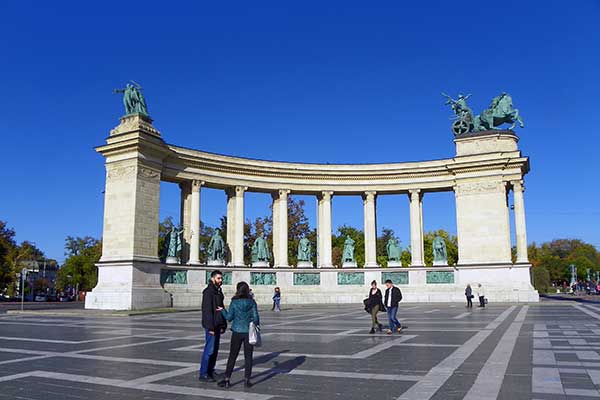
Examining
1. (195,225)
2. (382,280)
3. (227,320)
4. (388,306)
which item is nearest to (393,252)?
(382,280)

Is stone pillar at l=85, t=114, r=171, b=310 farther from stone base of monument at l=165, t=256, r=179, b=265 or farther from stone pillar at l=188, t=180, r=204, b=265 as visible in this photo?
stone pillar at l=188, t=180, r=204, b=265

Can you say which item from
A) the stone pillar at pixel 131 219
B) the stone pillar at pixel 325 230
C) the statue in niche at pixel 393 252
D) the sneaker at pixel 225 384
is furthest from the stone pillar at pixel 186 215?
the sneaker at pixel 225 384

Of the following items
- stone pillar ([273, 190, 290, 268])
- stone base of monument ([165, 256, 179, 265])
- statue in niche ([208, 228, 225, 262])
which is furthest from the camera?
stone pillar ([273, 190, 290, 268])

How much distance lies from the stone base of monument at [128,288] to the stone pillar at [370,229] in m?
18.8

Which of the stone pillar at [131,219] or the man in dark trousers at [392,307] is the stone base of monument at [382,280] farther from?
the man in dark trousers at [392,307]

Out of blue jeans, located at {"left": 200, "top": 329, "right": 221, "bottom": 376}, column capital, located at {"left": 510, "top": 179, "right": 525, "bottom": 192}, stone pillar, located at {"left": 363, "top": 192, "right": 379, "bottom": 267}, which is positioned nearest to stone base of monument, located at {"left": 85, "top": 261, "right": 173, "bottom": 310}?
stone pillar, located at {"left": 363, "top": 192, "right": 379, "bottom": 267}

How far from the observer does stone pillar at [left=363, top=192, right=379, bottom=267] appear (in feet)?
156

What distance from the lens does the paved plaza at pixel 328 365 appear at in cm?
904

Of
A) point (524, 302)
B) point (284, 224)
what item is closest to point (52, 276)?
point (284, 224)

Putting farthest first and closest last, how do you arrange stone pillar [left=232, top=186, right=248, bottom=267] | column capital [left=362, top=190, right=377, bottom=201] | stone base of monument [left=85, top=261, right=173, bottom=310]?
column capital [left=362, top=190, right=377, bottom=201] < stone pillar [left=232, top=186, right=248, bottom=267] < stone base of monument [left=85, top=261, right=173, bottom=310]

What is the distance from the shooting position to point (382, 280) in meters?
47.1

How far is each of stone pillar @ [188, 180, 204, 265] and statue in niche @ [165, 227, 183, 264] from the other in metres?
1.58

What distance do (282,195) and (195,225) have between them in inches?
368

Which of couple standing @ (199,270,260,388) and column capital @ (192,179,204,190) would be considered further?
column capital @ (192,179,204,190)
